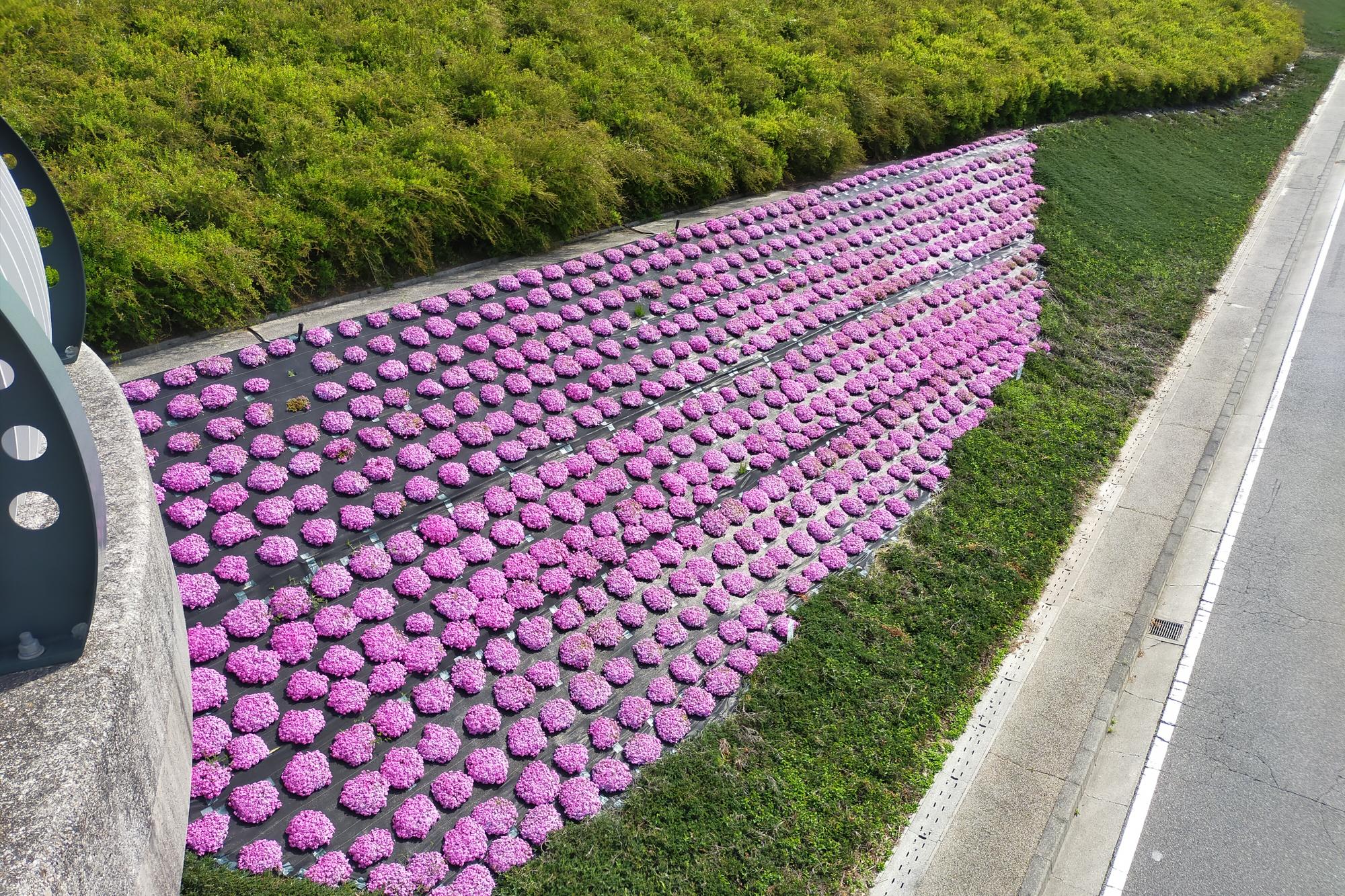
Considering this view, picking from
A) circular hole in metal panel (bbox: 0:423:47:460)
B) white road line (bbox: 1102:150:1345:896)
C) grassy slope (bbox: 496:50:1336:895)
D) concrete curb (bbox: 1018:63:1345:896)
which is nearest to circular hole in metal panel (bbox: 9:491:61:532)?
circular hole in metal panel (bbox: 0:423:47:460)

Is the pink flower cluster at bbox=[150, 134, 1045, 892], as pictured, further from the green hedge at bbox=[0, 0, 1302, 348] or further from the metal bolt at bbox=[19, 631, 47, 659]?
the metal bolt at bbox=[19, 631, 47, 659]

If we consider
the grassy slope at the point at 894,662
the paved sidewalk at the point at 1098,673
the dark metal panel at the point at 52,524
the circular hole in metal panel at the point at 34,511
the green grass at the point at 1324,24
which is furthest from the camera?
the green grass at the point at 1324,24

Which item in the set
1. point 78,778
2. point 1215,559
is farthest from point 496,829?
point 1215,559

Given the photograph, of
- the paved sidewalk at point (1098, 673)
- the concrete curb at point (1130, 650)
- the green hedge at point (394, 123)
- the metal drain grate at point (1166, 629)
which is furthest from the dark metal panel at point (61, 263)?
the metal drain grate at point (1166, 629)

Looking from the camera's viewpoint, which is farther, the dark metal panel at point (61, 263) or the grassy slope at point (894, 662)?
the grassy slope at point (894, 662)

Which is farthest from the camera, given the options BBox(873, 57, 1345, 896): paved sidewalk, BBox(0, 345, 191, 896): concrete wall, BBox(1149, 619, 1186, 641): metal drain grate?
BBox(1149, 619, 1186, 641): metal drain grate

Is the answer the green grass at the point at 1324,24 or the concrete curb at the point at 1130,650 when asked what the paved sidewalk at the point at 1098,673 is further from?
the green grass at the point at 1324,24
